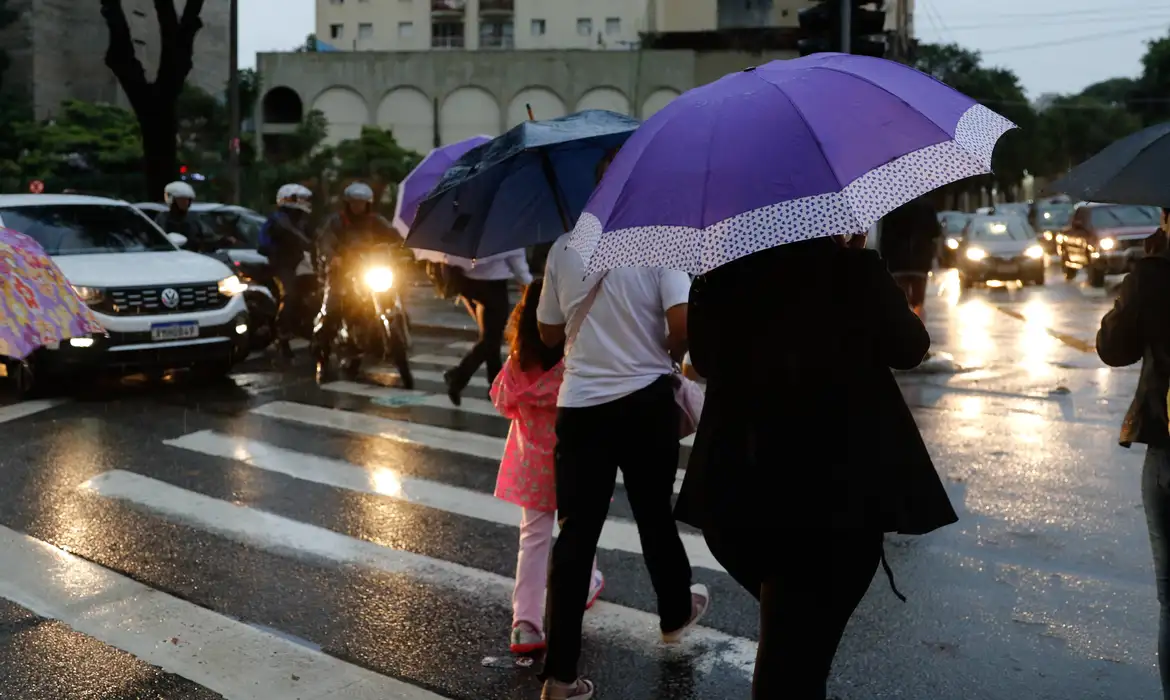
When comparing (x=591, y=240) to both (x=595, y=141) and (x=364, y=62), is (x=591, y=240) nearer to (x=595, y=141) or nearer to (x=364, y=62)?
(x=595, y=141)

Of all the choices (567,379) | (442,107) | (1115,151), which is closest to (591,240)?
(567,379)

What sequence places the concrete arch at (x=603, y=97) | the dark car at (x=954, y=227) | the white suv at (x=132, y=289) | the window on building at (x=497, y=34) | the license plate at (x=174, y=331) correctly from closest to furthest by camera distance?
the white suv at (x=132, y=289)
the license plate at (x=174, y=331)
the dark car at (x=954, y=227)
the concrete arch at (x=603, y=97)
the window on building at (x=497, y=34)

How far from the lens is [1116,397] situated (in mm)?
10750

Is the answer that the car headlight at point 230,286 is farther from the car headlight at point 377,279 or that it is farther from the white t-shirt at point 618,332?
the white t-shirt at point 618,332

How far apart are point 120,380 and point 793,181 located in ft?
34.1

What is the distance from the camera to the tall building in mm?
53656

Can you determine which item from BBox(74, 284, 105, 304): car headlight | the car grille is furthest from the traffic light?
BBox(74, 284, 105, 304): car headlight

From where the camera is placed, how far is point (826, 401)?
2.84m

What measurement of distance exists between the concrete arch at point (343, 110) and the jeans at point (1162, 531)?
57207 mm

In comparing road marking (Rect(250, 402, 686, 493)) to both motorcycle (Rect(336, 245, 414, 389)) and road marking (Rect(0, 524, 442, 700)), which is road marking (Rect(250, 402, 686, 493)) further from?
road marking (Rect(0, 524, 442, 700))

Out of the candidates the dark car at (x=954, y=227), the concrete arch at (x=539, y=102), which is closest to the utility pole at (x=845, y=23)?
the dark car at (x=954, y=227)

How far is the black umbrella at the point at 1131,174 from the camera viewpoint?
3691 millimetres

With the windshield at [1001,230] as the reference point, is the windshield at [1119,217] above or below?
above

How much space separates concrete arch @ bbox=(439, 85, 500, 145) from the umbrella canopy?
54714mm
